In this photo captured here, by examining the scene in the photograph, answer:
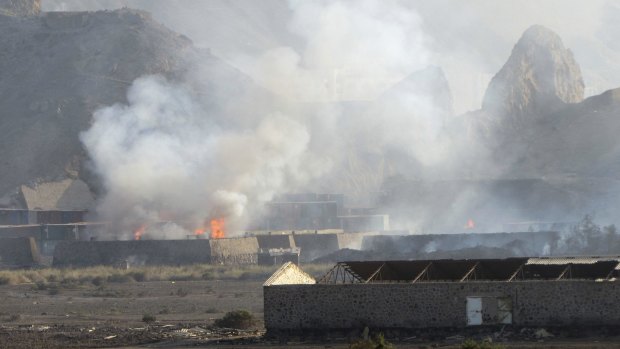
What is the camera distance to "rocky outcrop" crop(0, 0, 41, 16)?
178375mm

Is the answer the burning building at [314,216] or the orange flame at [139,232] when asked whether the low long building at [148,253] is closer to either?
the orange flame at [139,232]

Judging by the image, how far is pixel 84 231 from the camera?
335ft

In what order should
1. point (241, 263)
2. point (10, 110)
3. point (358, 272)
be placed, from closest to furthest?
point (358, 272)
point (241, 263)
point (10, 110)

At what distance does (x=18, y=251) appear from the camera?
92188 mm

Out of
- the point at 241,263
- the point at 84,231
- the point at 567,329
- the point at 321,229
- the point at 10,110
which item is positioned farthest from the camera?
the point at 10,110

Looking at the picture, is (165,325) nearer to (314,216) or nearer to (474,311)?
(474,311)

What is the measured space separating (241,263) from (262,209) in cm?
2240

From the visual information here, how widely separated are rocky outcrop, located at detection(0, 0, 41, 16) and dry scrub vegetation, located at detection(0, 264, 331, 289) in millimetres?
99741

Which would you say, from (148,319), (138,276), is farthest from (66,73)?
(148,319)

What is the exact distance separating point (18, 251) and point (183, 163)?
21260mm

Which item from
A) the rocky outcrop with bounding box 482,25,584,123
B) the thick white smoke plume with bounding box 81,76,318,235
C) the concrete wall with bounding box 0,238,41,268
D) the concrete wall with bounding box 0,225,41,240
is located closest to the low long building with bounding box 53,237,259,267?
the concrete wall with bounding box 0,238,41,268

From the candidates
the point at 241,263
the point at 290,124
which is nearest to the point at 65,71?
the point at 290,124

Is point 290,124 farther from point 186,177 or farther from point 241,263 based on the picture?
point 241,263

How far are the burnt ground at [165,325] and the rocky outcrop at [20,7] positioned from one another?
109m
